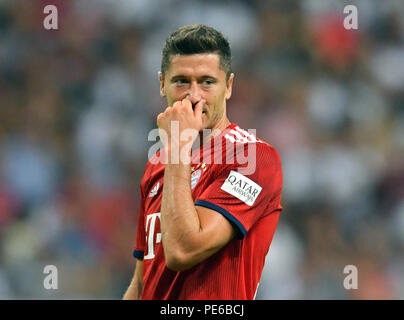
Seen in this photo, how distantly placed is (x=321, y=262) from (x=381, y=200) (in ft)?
3.54

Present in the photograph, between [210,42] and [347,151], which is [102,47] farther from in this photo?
[210,42]

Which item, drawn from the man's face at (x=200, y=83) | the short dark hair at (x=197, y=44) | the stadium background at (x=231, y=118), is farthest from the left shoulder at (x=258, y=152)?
the stadium background at (x=231, y=118)

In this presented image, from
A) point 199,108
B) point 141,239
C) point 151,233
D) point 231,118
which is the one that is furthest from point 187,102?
point 231,118

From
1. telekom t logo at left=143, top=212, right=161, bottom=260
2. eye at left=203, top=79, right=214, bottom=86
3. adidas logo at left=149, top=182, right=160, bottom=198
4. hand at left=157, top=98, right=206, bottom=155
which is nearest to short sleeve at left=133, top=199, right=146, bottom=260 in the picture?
adidas logo at left=149, top=182, right=160, bottom=198

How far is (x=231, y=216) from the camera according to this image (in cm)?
258

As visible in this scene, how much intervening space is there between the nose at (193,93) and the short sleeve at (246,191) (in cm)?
33

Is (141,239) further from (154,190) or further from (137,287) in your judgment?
(154,190)

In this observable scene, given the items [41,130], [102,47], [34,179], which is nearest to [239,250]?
[34,179]

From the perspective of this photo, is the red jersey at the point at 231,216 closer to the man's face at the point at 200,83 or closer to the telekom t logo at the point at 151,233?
the telekom t logo at the point at 151,233

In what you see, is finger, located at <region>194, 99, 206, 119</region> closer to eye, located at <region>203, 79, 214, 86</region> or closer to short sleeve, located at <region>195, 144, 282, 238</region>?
eye, located at <region>203, 79, 214, 86</region>

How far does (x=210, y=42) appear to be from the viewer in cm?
295

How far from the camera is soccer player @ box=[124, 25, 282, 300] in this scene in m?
2.52

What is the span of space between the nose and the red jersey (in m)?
0.21

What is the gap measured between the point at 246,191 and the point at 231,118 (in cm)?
422
